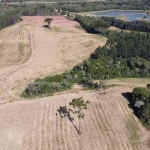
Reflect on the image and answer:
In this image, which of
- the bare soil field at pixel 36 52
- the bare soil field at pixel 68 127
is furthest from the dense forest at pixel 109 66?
the bare soil field at pixel 68 127

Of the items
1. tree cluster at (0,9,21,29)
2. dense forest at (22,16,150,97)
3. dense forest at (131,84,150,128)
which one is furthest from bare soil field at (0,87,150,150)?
tree cluster at (0,9,21,29)

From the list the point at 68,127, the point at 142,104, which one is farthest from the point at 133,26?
the point at 68,127

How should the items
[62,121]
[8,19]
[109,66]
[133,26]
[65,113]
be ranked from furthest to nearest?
[133,26], [8,19], [109,66], [65,113], [62,121]

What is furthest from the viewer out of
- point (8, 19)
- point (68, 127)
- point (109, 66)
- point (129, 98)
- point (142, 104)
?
point (8, 19)

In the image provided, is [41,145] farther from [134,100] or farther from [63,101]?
[134,100]

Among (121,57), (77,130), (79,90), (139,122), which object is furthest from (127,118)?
(121,57)

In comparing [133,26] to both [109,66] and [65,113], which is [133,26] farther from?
[65,113]
